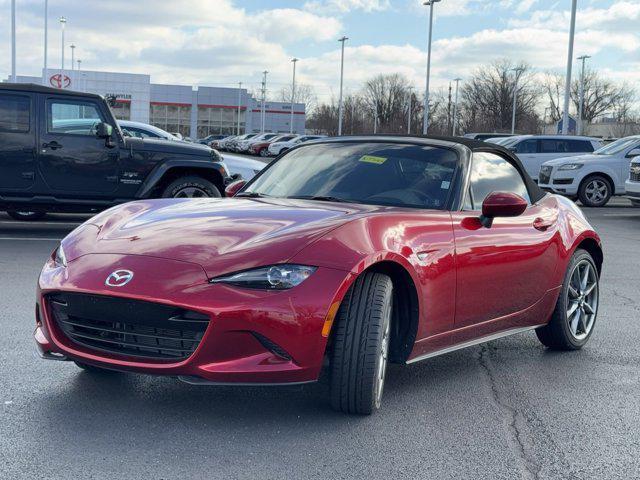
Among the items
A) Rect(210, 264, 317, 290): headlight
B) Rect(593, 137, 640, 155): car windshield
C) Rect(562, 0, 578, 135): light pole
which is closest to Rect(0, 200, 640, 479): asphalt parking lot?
Rect(210, 264, 317, 290): headlight

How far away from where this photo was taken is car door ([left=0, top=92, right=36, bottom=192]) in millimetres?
10945

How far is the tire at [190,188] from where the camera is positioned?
1169cm

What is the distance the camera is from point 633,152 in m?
20.1

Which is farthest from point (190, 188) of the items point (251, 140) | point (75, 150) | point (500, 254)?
point (251, 140)

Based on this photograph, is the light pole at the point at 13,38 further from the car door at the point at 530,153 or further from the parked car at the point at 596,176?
the parked car at the point at 596,176

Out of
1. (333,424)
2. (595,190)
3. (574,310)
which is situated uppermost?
(595,190)

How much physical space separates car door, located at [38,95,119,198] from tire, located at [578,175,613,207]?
12.4 meters

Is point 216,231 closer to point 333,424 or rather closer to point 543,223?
point 333,424

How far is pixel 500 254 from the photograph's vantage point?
489 centimetres

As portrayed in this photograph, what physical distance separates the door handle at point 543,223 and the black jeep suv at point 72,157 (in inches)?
276

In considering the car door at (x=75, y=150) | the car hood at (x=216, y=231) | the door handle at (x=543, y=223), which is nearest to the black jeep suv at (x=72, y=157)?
the car door at (x=75, y=150)

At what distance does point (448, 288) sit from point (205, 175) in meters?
8.00

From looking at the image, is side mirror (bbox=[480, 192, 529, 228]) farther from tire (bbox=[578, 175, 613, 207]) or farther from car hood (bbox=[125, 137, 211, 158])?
tire (bbox=[578, 175, 613, 207])

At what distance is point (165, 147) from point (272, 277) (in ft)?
27.4
